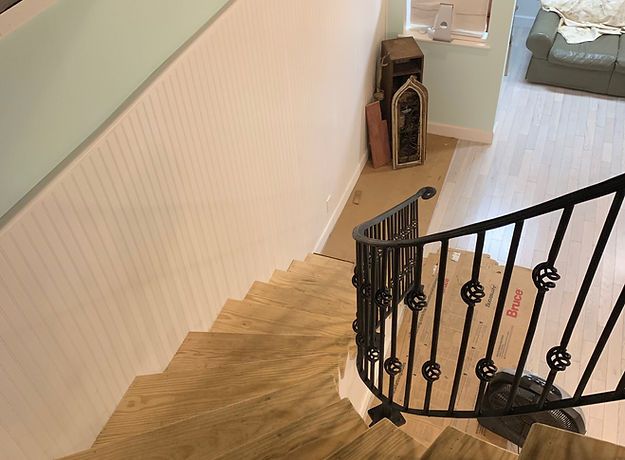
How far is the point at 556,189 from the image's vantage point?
5141 mm

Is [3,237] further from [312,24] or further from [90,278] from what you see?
[312,24]

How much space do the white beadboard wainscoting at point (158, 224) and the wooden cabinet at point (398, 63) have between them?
120 cm

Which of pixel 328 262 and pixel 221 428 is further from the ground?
pixel 221 428

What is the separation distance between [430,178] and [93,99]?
3.82m

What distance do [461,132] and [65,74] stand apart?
4.51m

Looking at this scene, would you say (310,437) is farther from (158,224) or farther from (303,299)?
(303,299)

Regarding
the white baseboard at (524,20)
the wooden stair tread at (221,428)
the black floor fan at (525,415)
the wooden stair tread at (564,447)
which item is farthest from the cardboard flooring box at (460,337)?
the white baseboard at (524,20)

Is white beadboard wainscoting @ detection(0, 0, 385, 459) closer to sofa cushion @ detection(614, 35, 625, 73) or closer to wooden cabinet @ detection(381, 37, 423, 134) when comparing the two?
wooden cabinet @ detection(381, 37, 423, 134)

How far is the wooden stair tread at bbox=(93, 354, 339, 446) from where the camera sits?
236 centimetres

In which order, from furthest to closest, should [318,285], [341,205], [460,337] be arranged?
[341,205]
[460,337]
[318,285]

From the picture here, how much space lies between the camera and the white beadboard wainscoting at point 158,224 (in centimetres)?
187

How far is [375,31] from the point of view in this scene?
5160 mm

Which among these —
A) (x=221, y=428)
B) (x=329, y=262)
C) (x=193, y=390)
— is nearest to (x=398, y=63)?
(x=329, y=262)

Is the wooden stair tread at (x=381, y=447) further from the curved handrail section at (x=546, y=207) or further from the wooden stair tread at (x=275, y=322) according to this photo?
the wooden stair tread at (x=275, y=322)
